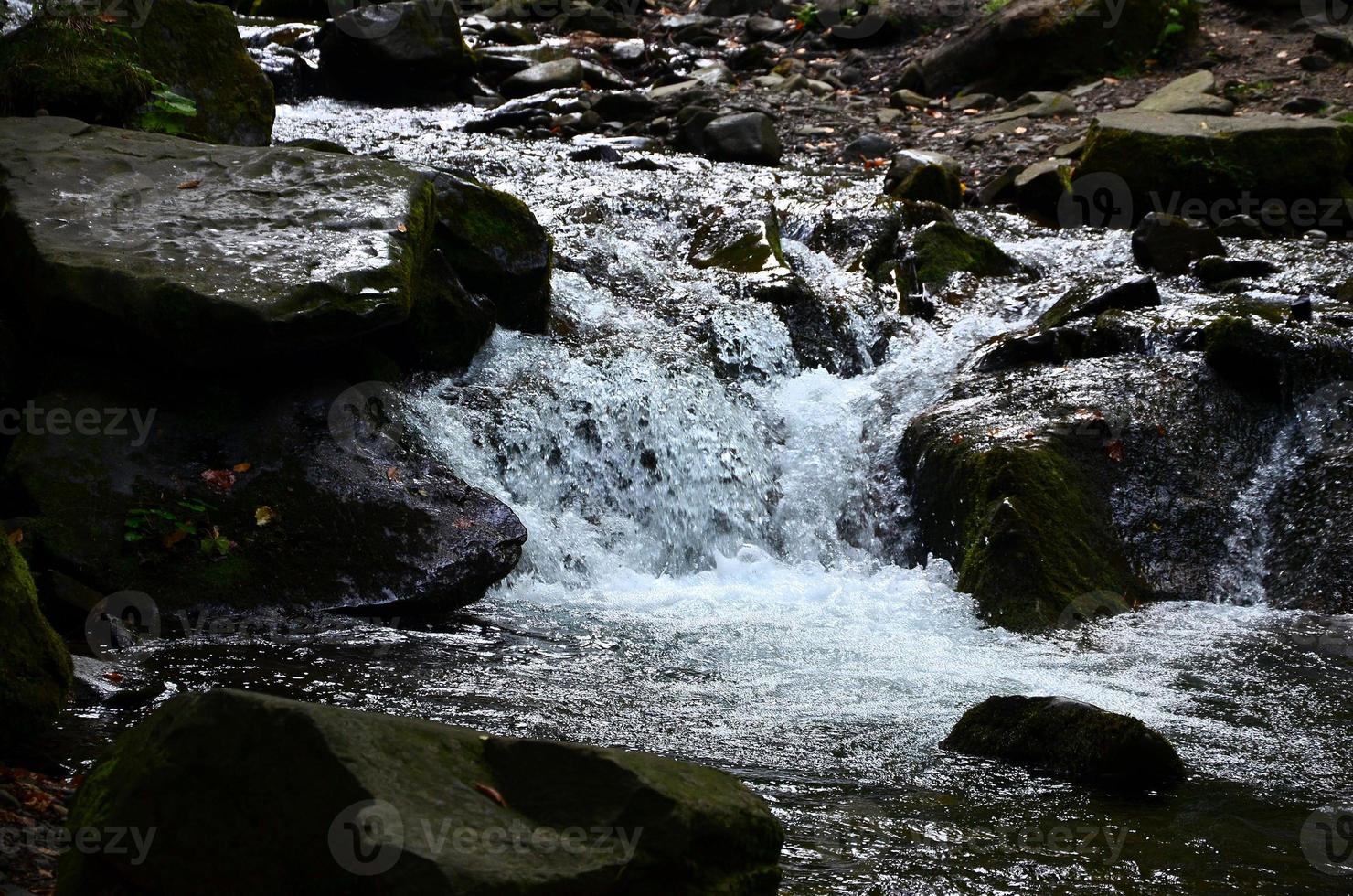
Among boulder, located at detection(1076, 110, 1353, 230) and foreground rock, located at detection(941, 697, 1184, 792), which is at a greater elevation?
boulder, located at detection(1076, 110, 1353, 230)

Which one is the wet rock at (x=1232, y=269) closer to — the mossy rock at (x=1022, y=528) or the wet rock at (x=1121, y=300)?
the wet rock at (x=1121, y=300)

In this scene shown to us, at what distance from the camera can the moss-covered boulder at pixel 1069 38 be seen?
51.7 feet

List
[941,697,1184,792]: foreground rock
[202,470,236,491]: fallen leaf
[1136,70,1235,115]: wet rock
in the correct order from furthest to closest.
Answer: [1136,70,1235,115]: wet rock < [202,470,236,491]: fallen leaf < [941,697,1184,792]: foreground rock

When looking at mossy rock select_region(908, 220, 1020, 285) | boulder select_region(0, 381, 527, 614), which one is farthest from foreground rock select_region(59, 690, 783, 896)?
mossy rock select_region(908, 220, 1020, 285)

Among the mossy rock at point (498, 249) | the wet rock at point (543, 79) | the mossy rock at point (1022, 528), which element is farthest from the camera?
the wet rock at point (543, 79)

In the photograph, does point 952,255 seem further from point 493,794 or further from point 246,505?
point 493,794

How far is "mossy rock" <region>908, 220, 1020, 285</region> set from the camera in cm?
1027

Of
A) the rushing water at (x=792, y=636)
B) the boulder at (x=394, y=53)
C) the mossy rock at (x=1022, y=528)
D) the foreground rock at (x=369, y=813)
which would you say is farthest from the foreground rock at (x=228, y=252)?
the boulder at (x=394, y=53)

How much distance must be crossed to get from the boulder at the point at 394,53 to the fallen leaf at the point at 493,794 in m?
13.8

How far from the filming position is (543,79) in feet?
51.7

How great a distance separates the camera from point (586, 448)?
7.66 metres

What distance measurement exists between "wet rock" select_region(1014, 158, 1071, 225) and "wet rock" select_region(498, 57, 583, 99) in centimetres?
669

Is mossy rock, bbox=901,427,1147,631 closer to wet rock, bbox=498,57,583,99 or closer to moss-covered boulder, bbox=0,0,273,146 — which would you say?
moss-covered boulder, bbox=0,0,273,146

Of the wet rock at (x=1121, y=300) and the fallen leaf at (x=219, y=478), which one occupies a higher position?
the wet rock at (x=1121, y=300)
